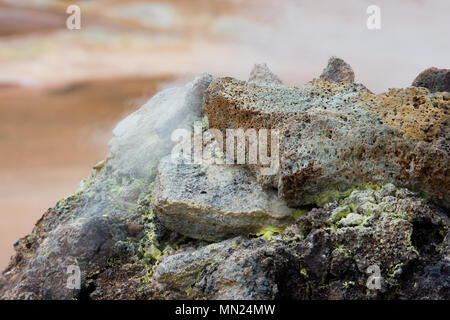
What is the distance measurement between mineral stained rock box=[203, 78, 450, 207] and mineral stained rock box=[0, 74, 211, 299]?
1757mm

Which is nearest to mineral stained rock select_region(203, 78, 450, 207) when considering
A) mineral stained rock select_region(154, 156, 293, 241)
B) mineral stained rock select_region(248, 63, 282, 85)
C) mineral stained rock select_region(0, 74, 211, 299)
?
mineral stained rock select_region(154, 156, 293, 241)

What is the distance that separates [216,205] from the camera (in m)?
6.20

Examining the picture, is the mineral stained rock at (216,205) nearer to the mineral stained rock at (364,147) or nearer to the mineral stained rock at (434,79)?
the mineral stained rock at (364,147)

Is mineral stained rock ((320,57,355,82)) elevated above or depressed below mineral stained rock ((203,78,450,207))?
above

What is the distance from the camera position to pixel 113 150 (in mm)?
7887

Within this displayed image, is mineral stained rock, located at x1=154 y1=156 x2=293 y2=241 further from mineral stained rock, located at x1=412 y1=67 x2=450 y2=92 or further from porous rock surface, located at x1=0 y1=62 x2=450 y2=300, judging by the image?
mineral stained rock, located at x1=412 y1=67 x2=450 y2=92

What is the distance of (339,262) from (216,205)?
1.60 m

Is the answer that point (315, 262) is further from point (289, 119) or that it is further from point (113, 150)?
point (113, 150)

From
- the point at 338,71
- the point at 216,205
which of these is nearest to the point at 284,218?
the point at 216,205

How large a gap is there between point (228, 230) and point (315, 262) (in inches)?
49.6

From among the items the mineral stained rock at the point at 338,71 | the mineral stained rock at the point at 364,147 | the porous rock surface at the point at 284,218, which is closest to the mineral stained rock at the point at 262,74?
the mineral stained rock at the point at 338,71

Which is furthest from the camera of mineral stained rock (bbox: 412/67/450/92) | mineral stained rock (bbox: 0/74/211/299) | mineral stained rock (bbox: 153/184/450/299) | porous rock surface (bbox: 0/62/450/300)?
mineral stained rock (bbox: 412/67/450/92)

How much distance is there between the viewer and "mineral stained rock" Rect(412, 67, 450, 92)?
287 inches

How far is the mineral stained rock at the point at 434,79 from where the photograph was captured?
7.28m
